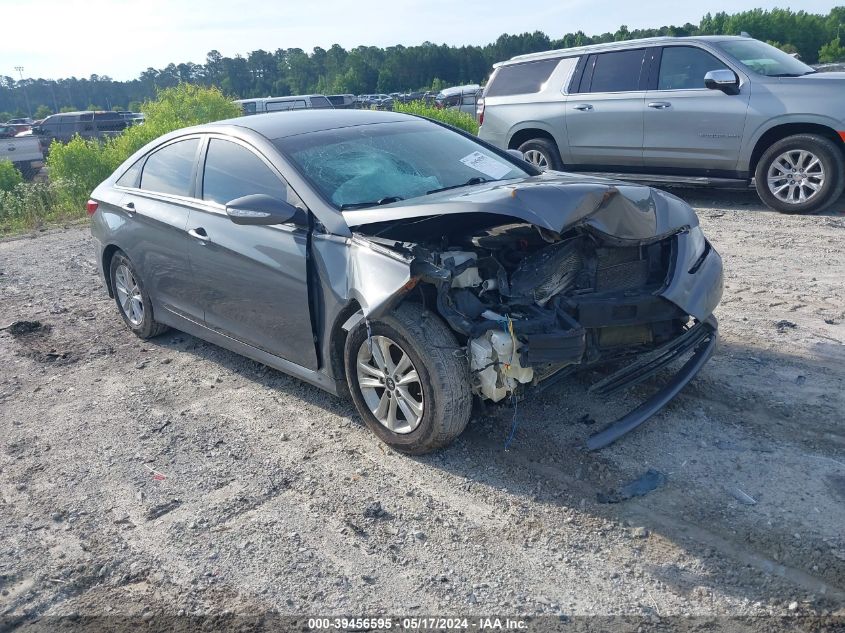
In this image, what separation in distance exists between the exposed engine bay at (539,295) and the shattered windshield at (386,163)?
45 centimetres

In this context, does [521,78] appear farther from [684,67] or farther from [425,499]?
[425,499]

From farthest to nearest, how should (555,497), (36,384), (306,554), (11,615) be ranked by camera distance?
(36,384) < (555,497) < (306,554) < (11,615)

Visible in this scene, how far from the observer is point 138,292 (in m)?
6.03

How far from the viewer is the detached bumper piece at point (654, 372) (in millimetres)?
3777

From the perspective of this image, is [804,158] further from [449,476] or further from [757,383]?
[449,476]

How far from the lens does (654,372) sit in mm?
4070

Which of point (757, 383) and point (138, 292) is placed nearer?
Answer: point (757, 383)

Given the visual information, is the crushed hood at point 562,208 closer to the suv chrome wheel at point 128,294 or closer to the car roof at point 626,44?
the suv chrome wheel at point 128,294

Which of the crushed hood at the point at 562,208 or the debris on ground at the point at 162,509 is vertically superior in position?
the crushed hood at the point at 562,208

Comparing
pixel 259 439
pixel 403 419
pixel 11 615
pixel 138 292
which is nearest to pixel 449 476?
pixel 403 419

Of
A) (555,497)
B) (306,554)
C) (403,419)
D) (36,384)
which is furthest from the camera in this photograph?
(36,384)

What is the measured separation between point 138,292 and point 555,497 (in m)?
4.02

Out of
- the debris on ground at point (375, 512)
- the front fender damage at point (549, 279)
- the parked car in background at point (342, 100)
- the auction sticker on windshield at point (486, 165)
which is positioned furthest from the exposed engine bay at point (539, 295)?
the parked car in background at point (342, 100)

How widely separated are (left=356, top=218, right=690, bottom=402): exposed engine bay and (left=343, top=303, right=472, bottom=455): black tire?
78mm
